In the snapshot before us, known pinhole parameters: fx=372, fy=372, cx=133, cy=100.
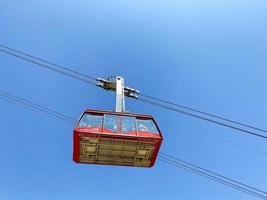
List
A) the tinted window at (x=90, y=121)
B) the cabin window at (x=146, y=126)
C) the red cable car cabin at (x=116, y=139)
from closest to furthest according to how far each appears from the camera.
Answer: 1. the red cable car cabin at (x=116, y=139)
2. the tinted window at (x=90, y=121)
3. the cabin window at (x=146, y=126)

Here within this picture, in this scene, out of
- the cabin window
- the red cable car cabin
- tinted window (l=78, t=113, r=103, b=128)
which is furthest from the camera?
the cabin window

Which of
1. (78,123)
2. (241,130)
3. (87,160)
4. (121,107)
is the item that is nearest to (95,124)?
(78,123)

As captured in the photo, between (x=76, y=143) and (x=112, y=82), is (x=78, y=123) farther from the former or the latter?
(x=112, y=82)

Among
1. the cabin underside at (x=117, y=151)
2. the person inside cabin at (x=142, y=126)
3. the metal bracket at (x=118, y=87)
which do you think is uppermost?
the metal bracket at (x=118, y=87)

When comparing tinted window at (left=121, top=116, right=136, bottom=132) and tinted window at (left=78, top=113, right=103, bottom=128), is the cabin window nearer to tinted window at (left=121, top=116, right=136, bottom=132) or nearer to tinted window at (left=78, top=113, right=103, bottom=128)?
tinted window at (left=121, top=116, right=136, bottom=132)

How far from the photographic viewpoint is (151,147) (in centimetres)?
1273

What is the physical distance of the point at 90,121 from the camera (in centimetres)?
1315

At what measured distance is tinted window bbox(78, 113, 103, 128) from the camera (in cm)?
1284

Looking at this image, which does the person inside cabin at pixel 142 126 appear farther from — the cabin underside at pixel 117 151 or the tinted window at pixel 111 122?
the tinted window at pixel 111 122

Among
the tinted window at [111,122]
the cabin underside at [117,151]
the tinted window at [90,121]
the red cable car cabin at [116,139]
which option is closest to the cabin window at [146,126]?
the red cable car cabin at [116,139]

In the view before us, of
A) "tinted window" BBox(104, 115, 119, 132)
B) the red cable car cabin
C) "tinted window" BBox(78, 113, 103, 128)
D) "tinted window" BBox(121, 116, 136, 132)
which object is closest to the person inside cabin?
the red cable car cabin

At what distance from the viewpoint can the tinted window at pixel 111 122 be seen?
12856 mm

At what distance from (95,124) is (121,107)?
3770 millimetres

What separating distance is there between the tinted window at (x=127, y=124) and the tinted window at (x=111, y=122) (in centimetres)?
23
